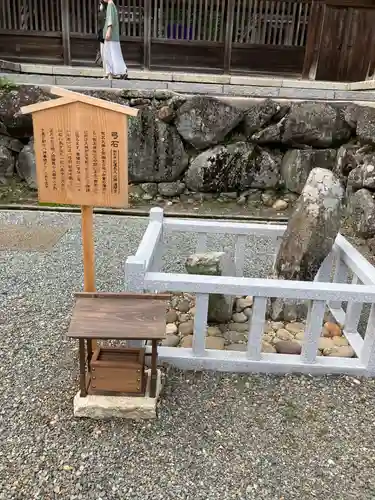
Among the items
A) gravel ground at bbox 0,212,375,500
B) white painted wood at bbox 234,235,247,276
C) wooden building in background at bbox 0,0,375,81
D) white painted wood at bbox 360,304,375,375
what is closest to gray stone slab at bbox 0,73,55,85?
wooden building in background at bbox 0,0,375,81

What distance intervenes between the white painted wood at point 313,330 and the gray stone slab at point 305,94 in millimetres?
6121

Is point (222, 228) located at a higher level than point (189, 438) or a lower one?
higher

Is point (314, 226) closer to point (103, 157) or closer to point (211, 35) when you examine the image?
point (103, 157)

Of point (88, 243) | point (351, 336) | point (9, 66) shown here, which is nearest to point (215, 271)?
point (88, 243)

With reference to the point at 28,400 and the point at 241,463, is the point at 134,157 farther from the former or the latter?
the point at 241,463

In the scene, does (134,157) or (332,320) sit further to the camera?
(134,157)

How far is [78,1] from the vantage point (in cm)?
902

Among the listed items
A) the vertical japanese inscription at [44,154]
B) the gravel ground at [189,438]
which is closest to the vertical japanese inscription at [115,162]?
the vertical japanese inscription at [44,154]

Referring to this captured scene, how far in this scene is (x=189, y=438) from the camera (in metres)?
2.24

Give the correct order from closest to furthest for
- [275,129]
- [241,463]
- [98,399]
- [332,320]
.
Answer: [241,463] < [98,399] < [332,320] < [275,129]

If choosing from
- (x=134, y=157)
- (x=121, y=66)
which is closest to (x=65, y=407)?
Result: (x=134, y=157)

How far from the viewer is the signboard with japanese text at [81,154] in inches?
89.8

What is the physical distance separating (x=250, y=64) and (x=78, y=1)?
390 cm

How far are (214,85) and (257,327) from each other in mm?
6659
